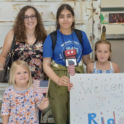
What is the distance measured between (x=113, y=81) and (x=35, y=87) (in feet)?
2.11

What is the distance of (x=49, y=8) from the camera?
226 centimetres

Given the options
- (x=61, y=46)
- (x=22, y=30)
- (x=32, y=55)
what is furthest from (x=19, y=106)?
(x=22, y=30)

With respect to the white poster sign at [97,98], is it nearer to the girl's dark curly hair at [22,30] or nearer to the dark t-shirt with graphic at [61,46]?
the dark t-shirt with graphic at [61,46]

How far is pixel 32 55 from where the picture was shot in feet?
5.10

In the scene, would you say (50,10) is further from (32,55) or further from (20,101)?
(20,101)

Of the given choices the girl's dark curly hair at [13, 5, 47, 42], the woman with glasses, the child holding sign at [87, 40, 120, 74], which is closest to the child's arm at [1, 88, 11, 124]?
the woman with glasses

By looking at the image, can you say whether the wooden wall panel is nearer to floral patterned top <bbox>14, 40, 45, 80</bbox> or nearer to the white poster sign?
floral patterned top <bbox>14, 40, 45, 80</bbox>

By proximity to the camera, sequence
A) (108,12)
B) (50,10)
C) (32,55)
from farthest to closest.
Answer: (108,12) → (50,10) → (32,55)

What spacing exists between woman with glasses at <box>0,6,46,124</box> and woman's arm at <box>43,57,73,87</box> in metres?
0.17

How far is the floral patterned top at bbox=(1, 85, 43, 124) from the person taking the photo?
1.29m

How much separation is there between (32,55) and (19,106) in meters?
0.50

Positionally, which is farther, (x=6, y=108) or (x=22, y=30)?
(x=22, y=30)

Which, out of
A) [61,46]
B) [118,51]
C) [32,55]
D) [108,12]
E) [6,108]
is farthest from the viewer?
[118,51]

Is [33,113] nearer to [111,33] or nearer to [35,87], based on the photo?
[35,87]
